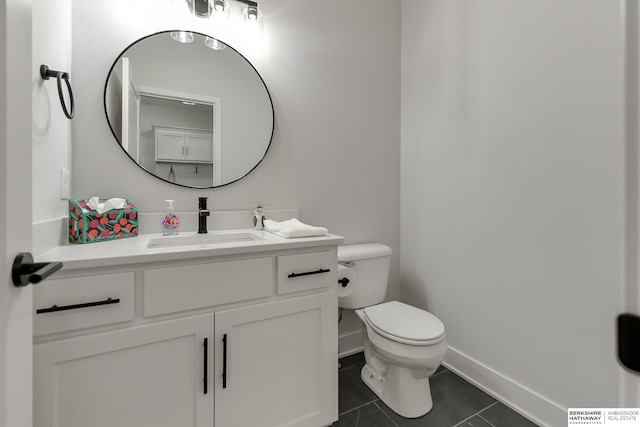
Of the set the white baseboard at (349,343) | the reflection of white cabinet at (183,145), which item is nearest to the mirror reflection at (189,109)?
the reflection of white cabinet at (183,145)

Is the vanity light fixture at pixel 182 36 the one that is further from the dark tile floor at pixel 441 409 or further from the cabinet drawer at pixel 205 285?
the dark tile floor at pixel 441 409

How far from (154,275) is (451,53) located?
2016mm

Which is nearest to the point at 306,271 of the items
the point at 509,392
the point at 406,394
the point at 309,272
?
the point at 309,272

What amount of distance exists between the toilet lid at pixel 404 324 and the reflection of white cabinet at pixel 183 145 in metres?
1.25

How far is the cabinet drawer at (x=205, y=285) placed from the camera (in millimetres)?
928

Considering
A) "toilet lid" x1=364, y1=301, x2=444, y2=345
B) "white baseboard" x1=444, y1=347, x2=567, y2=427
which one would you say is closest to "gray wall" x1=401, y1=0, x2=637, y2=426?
"white baseboard" x1=444, y1=347, x2=567, y2=427

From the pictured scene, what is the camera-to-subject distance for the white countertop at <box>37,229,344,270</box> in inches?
33.0

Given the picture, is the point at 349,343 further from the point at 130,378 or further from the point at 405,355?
the point at 130,378

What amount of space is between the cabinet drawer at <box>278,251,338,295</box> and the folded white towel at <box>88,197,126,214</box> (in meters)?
0.76

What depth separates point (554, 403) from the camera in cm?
127

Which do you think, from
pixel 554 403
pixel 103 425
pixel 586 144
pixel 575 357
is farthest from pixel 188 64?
pixel 554 403

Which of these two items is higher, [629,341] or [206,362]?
[629,341]

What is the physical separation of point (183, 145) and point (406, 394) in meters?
1.71

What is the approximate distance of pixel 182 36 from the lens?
4.66 feet
